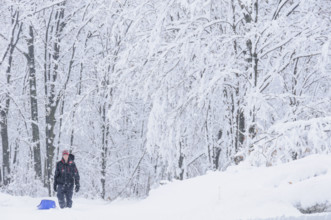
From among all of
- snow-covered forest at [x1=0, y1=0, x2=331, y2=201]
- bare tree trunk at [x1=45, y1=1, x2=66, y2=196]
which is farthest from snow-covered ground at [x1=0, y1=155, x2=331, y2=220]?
bare tree trunk at [x1=45, y1=1, x2=66, y2=196]

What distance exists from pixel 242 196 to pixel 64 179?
488cm

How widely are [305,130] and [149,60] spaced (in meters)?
4.07

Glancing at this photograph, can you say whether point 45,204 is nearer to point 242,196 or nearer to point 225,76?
point 225,76

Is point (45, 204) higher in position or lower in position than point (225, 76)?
lower

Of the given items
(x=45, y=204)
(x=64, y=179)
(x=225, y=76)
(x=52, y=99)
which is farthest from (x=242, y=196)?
(x=52, y=99)

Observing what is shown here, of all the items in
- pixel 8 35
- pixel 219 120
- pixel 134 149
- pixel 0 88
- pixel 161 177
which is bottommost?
pixel 161 177

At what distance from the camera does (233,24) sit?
8.95 metres

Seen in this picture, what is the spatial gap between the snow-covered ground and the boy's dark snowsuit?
2.27m

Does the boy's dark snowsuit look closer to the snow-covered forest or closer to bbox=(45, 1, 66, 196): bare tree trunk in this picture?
the snow-covered forest

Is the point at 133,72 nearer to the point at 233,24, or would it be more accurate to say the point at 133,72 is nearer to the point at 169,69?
the point at 169,69

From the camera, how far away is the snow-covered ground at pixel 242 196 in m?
4.35

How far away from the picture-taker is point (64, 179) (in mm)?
8453

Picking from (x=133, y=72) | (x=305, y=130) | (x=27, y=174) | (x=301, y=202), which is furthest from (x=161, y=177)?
(x=301, y=202)

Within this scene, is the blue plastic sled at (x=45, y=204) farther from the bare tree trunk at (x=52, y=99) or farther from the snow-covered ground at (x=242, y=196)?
the bare tree trunk at (x=52, y=99)
